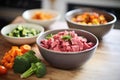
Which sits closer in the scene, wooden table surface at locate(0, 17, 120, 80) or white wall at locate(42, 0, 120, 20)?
wooden table surface at locate(0, 17, 120, 80)

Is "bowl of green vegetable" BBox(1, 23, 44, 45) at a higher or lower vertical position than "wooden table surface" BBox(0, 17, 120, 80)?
higher

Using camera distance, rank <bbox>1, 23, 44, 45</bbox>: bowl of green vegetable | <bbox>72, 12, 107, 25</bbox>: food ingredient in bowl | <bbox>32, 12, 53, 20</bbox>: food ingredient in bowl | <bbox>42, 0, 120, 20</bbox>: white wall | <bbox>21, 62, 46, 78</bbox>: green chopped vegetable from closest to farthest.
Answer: <bbox>21, 62, 46, 78</bbox>: green chopped vegetable
<bbox>1, 23, 44, 45</bbox>: bowl of green vegetable
<bbox>72, 12, 107, 25</bbox>: food ingredient in bowl
<bbox>32, 12, 53, 20</bbox>: food ingredient in bowl
<bbox>42, 0, 120, 20</bbox>: white wall

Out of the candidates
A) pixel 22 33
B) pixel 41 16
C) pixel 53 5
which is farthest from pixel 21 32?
pixel 53 5

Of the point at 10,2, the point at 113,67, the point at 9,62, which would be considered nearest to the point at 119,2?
the point at 10,2

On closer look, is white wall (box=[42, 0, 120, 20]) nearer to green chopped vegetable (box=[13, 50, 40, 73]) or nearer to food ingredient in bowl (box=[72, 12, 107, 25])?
food ingredient in bowl (box=[72, 12, 107, 25])

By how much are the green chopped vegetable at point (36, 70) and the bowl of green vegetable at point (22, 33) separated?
31cm

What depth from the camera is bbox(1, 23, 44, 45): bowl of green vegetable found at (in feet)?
4.96

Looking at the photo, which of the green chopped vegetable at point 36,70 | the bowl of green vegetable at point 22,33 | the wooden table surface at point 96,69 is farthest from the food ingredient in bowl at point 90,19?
the green chopped vegetable at point 36,70

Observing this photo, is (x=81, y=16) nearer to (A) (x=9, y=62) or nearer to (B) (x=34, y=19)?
(B) (x=34, y=19)

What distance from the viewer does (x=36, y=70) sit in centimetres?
123

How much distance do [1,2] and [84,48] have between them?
2121 mm

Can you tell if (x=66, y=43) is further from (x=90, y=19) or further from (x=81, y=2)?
(x=81, y=2)

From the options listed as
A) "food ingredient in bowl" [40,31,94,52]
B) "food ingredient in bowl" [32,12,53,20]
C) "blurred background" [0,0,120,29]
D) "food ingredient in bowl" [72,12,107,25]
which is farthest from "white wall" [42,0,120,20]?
"food ingredient in bowl" [40,31,94,52]

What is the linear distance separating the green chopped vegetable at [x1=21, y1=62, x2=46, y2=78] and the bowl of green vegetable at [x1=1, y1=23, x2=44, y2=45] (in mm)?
308
